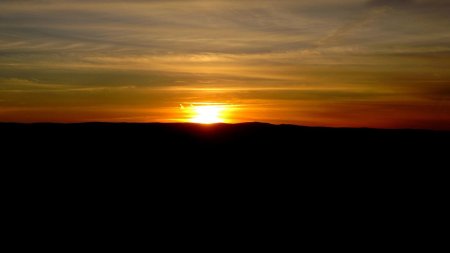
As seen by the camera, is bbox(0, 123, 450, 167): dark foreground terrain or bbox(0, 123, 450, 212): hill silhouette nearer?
bbox(0, 123, 450, 212): hill silhouette

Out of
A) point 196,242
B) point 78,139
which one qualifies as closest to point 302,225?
point 196,242

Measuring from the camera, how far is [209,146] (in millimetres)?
16016

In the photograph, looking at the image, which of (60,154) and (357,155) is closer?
(60,154)

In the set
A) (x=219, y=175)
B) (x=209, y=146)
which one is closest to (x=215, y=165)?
(x=219, y=175)

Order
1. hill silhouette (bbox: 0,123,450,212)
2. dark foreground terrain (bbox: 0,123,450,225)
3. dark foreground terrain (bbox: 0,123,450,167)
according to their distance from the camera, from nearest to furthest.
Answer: dark foreground terrain (bbox: 0,123,450,225), hill silhouette (bbox: 0,123,450,212), dark foreground terrain (bbox: 0,123,450,167)

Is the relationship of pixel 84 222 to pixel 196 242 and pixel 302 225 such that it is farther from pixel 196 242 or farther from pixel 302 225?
pixel 302 225

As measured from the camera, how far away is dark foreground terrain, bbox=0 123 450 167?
46.0 ft

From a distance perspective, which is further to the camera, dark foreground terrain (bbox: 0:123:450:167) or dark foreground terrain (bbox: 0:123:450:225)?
dark foreground terrain (bbox: 0:123:450:167)

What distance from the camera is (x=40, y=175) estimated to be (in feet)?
38.8

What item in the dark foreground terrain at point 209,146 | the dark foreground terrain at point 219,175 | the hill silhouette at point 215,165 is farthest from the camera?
the dark foreground terrain at point 209,146

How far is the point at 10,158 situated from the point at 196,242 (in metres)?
6.99

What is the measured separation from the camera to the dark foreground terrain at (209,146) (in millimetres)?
14008

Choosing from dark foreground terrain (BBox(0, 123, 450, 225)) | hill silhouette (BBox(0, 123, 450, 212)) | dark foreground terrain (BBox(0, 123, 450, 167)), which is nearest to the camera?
dark foreground terrain (BBox(0, 123, 450, 225))

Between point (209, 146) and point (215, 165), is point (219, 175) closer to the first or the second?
point (215, 165)
